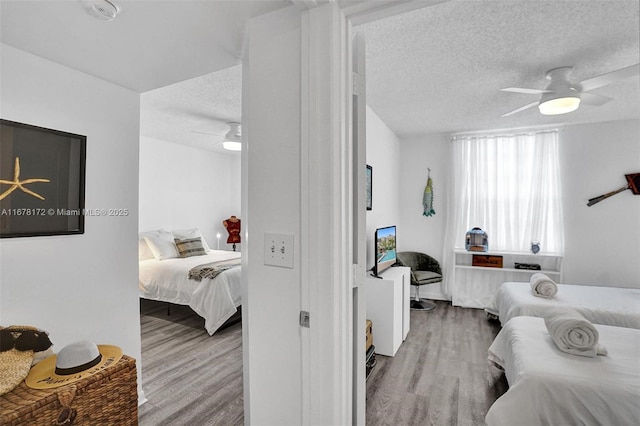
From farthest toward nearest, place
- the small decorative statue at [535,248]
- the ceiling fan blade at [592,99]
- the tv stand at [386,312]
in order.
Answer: the small decorative statue at [535,248] < the tv stand at [386,312] < the ceiling fan blade at [592,99]

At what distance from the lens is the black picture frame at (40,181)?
1.61 meters

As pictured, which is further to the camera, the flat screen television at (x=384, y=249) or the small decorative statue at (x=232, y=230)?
the small decorative statue at (x=232, y=230)

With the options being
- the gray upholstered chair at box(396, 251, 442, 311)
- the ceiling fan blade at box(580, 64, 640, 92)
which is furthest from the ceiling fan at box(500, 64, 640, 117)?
the gray upholstered chair at box(396, 251, 442, 311)

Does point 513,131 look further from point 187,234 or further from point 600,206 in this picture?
point 187,234

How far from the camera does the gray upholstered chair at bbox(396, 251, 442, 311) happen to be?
14.6ft

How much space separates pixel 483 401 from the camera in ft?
7.56

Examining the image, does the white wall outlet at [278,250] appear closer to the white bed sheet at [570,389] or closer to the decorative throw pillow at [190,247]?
the white bed sheet at [570,389]

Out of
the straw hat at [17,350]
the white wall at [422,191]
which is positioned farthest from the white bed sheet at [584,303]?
the straw hat at [17,350]

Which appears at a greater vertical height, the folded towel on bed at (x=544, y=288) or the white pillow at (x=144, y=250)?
the white pillow at (x=144, y=250)

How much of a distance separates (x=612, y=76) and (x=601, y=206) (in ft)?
9.45

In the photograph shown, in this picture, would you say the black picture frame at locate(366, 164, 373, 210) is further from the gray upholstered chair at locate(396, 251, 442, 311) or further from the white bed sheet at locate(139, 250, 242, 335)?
the white bed sheet at locate(139, 250, 242, 335)

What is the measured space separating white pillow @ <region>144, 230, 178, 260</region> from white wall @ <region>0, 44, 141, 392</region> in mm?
2395

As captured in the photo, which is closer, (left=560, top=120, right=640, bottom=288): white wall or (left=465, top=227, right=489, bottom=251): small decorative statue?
(left=560, top=120, right=640, bottom=288): white wall

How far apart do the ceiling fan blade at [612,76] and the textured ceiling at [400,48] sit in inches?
9.3
